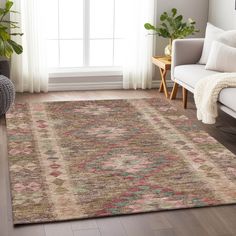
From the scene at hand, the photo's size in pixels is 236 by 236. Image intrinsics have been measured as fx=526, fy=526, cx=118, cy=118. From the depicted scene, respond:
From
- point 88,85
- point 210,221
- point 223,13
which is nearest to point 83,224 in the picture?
point 210,221

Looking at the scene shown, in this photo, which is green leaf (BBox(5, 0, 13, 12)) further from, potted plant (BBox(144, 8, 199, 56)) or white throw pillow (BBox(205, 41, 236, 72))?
white throw pillow (BBox(205, 41, 236, 72))

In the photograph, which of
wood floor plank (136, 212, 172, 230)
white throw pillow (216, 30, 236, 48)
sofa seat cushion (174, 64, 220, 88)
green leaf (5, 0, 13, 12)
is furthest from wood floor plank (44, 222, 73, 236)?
green leaf (5, 0, 13, 12)

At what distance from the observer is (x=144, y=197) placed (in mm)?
3457

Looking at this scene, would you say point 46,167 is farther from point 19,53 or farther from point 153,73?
point 153,73

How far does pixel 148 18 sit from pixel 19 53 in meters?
1.69

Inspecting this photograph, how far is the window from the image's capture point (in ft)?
20.9

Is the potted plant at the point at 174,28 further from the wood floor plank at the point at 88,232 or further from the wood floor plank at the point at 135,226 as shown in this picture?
the wood floor plank at the point at 88,232

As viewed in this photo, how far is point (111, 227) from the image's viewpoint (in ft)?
10.1

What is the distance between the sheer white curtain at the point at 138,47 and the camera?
6344 millimetres

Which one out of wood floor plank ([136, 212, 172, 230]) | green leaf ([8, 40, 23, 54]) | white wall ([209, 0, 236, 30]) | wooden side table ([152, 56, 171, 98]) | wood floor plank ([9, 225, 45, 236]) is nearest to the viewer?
wood floor plank ([9, 225, 45, 236])

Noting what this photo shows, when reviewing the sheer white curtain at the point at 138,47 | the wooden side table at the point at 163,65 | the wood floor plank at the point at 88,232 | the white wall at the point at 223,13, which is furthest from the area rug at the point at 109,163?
the white wall at the point at 223,13

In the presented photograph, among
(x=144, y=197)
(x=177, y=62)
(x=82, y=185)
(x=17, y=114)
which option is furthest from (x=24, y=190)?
(x=177, y=62)

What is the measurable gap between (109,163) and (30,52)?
8.57 ft

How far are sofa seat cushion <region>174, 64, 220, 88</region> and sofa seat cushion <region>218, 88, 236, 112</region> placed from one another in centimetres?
56
